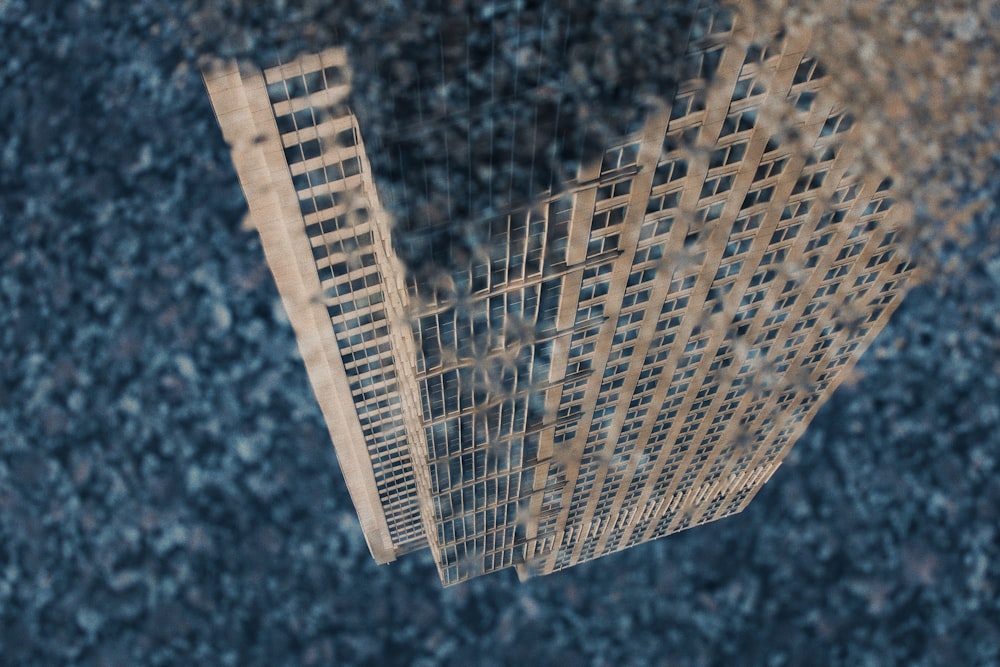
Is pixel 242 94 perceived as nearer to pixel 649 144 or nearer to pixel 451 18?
pixel 451 18

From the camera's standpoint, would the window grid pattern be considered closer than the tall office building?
Yes

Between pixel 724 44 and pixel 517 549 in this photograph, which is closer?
pixel 724 44

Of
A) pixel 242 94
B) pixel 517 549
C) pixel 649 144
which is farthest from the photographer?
pixel 517 549

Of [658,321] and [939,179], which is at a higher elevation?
[939,179]

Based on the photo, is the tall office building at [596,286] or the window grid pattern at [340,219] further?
the tall office building at [596,286]

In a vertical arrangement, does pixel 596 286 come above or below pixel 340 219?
below

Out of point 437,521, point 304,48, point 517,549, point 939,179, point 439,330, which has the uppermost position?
point 304,48

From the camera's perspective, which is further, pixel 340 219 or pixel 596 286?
pixel 596 286

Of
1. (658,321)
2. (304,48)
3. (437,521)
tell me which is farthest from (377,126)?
(437,521)
